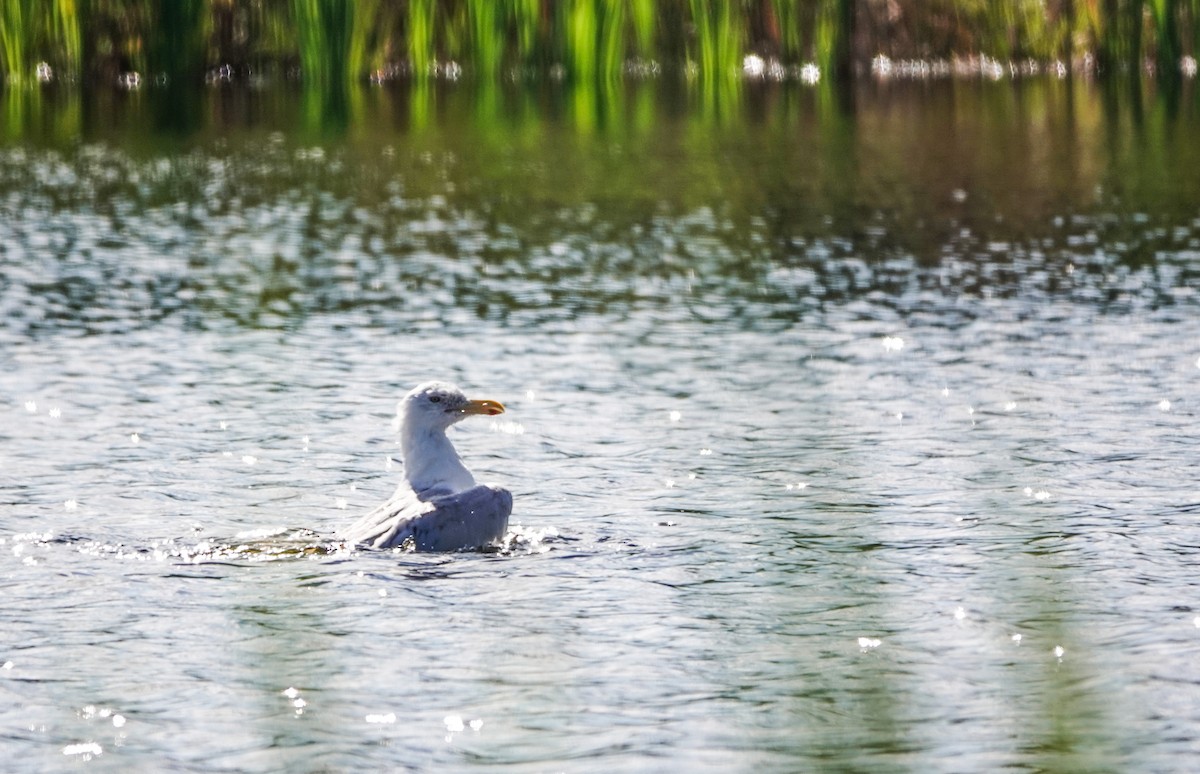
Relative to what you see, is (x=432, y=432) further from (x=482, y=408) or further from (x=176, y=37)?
(x=176, y=37)

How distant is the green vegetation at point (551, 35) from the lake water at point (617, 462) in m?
6.75

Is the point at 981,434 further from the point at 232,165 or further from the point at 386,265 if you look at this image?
the point at 232,165

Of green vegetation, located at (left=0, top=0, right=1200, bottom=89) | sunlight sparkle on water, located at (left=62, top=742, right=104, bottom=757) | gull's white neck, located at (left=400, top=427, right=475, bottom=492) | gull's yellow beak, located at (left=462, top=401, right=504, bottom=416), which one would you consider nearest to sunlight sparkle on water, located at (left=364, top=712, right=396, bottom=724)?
sunlight sparkle on water, located at (left=62, top=742, right=104, bottom=757)

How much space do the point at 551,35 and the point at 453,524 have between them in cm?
2729

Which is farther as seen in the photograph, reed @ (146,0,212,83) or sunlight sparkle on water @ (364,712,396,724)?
reed @ (146,0,212,83)

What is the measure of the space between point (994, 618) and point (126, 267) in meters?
13.5

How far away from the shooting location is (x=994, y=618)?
32.7ft

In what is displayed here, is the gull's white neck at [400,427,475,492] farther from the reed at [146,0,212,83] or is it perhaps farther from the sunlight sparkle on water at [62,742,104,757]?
the reed at [146,0,212,83]

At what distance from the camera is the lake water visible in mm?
8703

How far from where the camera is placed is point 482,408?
12.1 m

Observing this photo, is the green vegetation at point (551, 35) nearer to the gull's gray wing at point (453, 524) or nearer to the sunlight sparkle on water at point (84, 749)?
the gull's gray wing at point (453, 524)

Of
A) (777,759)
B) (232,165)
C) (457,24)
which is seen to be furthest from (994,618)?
(457,24)

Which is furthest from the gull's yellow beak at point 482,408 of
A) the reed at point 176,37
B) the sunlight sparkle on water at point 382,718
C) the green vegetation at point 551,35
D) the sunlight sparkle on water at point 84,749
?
the reed at point 176,37

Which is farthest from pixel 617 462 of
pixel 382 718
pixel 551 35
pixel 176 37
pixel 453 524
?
pixel 551 35
